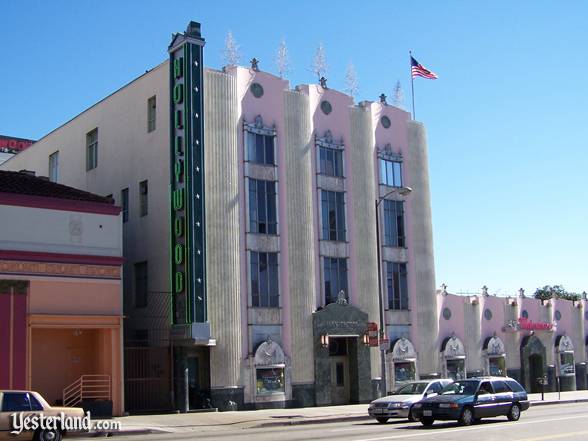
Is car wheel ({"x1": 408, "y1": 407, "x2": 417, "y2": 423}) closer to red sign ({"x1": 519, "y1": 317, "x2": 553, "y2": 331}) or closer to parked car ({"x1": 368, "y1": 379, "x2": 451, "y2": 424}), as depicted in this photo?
parked car ({"x1": 368, "y1": 379, "x2": 451, "y2": 424})

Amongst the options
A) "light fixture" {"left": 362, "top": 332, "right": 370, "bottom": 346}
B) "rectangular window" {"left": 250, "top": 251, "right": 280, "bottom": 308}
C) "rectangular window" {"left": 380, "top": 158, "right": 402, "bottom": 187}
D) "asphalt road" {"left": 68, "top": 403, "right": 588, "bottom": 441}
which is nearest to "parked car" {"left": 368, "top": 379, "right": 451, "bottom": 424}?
"asphalt road" {"left": 68, "top": 403, "right": 588, "bottom": 441}

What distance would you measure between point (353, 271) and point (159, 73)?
13735 millimetres

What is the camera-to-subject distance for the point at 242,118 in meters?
38.3

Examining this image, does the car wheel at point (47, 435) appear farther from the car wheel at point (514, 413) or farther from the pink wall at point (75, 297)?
the car wheel at point (514, 413)

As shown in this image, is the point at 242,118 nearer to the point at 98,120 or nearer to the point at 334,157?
the point at 334,157

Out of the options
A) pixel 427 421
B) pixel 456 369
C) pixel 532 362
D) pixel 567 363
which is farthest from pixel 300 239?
pixel 567 363

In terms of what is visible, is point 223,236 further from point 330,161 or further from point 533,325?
point 533,325

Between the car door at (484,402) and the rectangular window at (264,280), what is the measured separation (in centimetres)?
1375

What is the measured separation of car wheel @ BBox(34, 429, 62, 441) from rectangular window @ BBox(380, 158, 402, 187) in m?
27.8

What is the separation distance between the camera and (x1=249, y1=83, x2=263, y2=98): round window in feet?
128

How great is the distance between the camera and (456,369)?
47094 millimetres

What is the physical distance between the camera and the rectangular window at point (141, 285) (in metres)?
37.9

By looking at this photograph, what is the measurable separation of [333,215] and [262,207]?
465cm

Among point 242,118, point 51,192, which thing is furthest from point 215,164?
point 51,192
